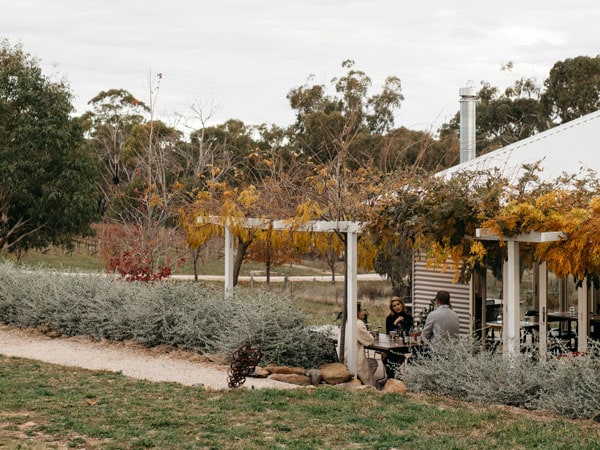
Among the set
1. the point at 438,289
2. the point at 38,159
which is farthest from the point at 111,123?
the point at 438,289

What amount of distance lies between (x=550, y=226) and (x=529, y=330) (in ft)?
15.8

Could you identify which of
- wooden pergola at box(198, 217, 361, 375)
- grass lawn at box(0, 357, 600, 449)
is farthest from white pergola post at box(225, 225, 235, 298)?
grass lawn at box(0, 357, 600, 449)

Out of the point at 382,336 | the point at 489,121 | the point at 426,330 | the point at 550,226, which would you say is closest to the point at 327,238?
the point at 382,336

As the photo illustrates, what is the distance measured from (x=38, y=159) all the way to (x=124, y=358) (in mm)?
15547

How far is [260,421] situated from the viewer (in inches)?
351

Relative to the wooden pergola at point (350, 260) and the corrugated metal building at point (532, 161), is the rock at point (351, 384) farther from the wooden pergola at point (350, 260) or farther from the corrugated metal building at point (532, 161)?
the corrugated metal building at point (532, 161)


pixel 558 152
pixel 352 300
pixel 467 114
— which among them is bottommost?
pixel 352 300

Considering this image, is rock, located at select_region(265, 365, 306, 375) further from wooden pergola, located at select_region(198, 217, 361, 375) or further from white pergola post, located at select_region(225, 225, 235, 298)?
white pergola post, located at select_region(225, 225, 235, 298)

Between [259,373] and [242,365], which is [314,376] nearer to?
[259,373]

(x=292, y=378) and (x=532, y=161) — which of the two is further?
(x=532, y=161)

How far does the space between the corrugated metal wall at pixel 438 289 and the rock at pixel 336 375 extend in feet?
12.8

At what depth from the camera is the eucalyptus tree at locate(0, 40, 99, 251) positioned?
27.1 metres

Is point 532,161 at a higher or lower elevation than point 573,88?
lower

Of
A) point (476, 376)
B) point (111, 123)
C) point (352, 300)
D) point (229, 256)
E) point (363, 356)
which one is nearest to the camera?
point (476, 376)
